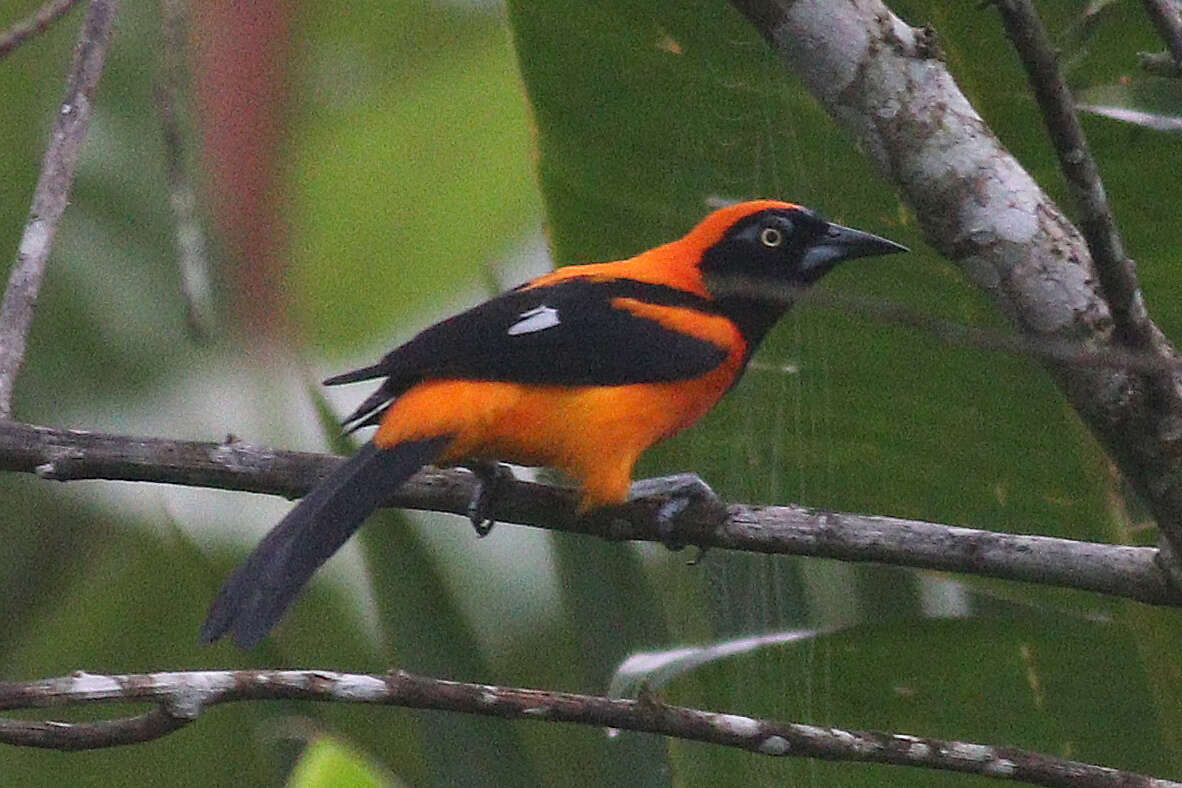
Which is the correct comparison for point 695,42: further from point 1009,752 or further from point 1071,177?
point 1009,752

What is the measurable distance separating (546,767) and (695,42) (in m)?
1.77

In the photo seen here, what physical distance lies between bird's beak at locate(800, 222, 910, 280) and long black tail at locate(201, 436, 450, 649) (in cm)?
106

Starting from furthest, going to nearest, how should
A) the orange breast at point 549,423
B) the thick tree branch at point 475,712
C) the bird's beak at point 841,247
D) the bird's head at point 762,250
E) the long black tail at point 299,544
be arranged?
the bird's head at point 762,250 < the bird's beak at point 841,247 < the orange breast at point 549,423 < the long black tail at point 299,544 < the thick tree branch at point 475,712

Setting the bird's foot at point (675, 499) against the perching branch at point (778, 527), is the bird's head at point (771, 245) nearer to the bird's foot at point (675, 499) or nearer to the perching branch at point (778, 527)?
the bird's foot at point (675, 499)

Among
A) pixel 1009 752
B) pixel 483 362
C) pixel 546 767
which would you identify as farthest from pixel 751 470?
pixel 1009 752

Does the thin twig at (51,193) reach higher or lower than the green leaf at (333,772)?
higher

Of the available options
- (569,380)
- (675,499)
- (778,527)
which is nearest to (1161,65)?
(778,527)

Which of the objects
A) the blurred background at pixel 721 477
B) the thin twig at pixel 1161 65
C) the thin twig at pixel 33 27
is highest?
the thin twig at pixel 33 27

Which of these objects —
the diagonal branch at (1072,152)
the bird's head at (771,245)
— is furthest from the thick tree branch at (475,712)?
the bird's head at (771,245)

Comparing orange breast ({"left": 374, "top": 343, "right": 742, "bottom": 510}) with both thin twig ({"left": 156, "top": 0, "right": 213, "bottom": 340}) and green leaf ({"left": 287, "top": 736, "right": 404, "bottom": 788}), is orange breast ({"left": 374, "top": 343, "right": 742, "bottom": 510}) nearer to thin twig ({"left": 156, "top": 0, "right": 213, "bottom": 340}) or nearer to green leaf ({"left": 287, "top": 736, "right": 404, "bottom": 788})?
thin twig ({"left": 156, "top": 0, "right": 213, "bottom": 340})

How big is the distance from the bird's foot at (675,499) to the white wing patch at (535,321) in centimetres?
33

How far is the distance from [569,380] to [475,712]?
1.08 m

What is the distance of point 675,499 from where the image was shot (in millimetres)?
2676

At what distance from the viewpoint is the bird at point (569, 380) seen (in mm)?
2467
